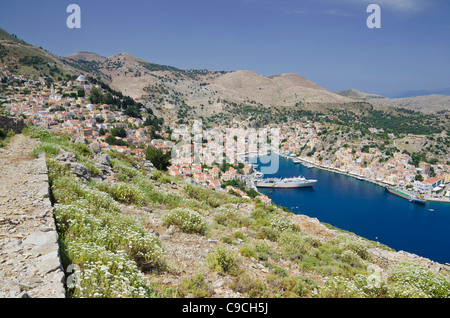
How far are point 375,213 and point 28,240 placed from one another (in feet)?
168

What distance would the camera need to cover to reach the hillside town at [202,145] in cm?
4269

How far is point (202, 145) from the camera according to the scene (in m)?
65.1

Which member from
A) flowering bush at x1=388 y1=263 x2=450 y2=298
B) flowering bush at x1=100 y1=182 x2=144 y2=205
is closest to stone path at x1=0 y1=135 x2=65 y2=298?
flowering bush at x1=100 y1=182 x2=144 y2=205

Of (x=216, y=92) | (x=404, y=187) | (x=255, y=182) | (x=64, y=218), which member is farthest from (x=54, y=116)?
(x=216, y=92)

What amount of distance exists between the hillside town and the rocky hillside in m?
28.4

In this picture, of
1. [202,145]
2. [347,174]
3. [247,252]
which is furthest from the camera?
[202,145]

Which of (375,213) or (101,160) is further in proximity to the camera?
(375,213)

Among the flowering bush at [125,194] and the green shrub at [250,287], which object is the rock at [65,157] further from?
the green shrub at [250,287]

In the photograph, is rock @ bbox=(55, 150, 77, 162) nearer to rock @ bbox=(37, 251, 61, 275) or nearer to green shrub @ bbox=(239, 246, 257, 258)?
rock @ bbox=(37, 251, 61, 275)

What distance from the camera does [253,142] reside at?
278 feet

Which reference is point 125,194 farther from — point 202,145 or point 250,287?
point 202,145

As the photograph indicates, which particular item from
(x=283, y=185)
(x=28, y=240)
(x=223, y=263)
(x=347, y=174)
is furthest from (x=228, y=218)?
(x=347, y=174)

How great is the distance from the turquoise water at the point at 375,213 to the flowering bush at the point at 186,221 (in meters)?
36.6
